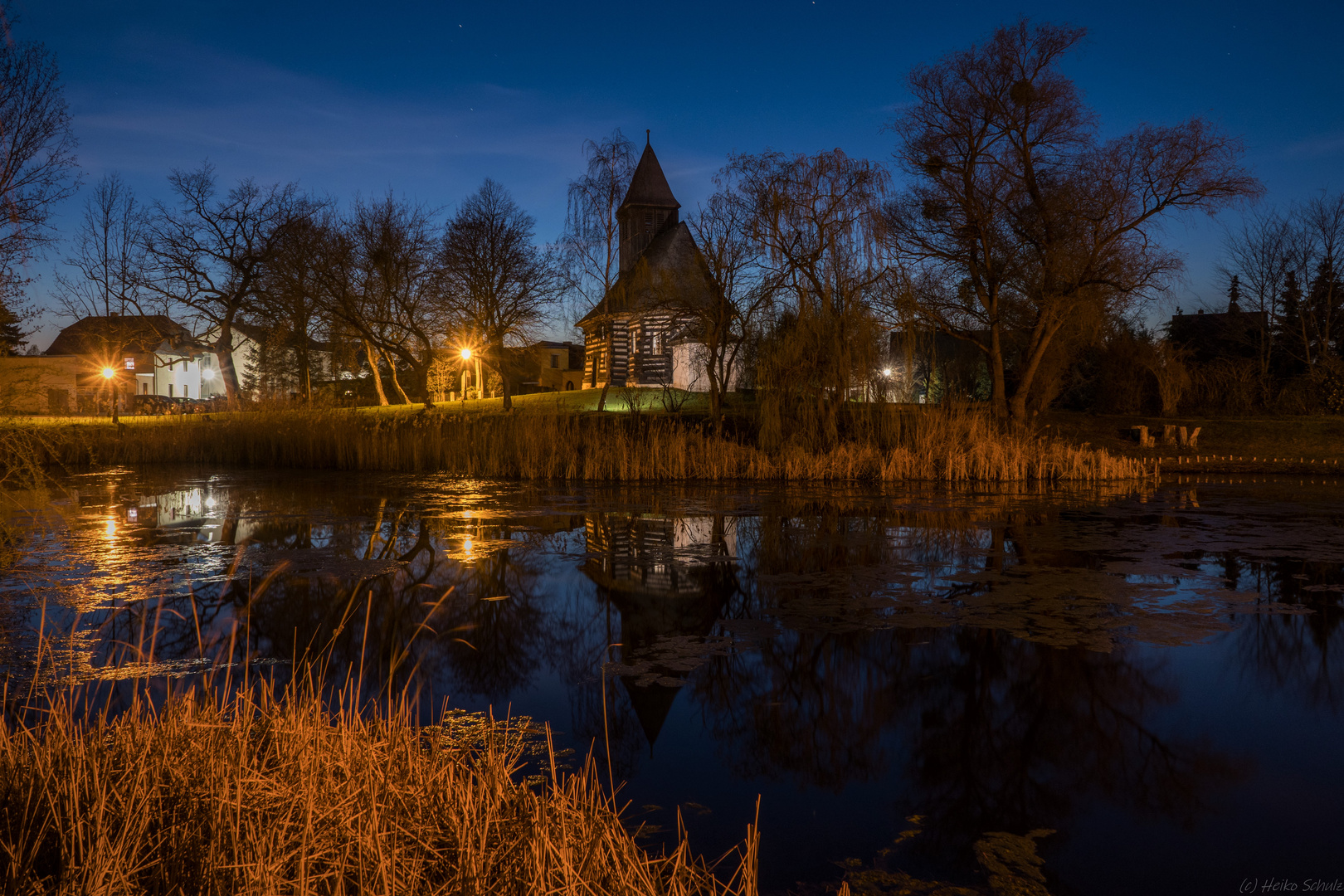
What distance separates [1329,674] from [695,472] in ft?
36.9

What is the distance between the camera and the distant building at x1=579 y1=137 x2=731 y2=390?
21203 millimetres

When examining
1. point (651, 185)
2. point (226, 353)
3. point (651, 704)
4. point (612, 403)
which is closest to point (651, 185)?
point (651, 185)

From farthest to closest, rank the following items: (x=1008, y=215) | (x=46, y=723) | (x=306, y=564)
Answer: (x=1008, y=215), (x=306, y=564), (x=46, y=723)

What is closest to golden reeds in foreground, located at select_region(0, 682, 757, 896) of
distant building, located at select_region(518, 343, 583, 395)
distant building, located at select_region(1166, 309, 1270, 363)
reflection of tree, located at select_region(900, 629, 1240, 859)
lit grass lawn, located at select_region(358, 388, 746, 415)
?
reflection of tree, located at select_region(900, 629, 1240, 859)

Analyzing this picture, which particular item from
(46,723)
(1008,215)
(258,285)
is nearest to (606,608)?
(46,723)

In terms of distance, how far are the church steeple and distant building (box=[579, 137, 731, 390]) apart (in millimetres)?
36

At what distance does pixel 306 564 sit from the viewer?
805 cm

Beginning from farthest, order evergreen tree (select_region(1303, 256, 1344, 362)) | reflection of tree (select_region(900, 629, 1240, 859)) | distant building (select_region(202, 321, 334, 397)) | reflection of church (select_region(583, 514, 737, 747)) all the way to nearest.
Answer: distant building (select_region(202, 321, 334, 397)) < evergreen tree (select_region(1303, 256, 1344, 362)) < reflection of church (select_region(583, 514, 737, 747)) < reflection of tree (select_region(900, 629, 1240, 859))

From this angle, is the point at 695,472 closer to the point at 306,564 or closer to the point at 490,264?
the point at 306,564

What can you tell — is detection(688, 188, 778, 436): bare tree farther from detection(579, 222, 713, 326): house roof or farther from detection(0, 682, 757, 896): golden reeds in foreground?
detection(0, 682, 757, 896): golden reeds in foreground

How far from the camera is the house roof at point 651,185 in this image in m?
38.1

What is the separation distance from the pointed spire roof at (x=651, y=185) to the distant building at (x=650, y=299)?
4 centimetres

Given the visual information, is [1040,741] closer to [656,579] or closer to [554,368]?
[656,579]

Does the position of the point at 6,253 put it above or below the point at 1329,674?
above
